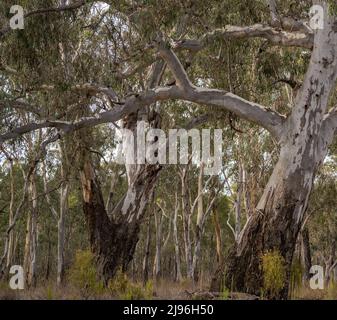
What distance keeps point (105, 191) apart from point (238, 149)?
273 inches

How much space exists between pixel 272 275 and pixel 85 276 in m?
2.74

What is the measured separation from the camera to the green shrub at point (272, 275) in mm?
8156

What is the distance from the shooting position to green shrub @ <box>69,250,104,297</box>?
28.6ft

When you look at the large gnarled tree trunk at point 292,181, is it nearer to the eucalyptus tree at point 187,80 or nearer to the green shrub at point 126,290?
the eucalyptus tree at point 187,80

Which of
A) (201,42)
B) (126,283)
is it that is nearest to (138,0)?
(201,42)

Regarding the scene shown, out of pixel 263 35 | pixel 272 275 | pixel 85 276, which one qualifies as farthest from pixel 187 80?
pixel 85 276

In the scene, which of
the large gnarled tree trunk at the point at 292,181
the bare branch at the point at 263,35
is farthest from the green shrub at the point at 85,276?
the bare branch at the point at 263,35

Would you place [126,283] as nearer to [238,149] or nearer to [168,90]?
[168,90]

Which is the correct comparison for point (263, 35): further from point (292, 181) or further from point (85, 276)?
point (85, 276)

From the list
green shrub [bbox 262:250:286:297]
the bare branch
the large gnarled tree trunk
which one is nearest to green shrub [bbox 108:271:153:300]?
the large gnarled tree trunk

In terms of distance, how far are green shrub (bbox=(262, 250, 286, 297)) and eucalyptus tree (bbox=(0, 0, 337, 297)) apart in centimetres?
19

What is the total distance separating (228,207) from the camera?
32.0 meters

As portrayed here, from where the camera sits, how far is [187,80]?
30.0 ft

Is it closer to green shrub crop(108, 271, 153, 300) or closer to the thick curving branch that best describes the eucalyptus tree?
the thick curving branch
